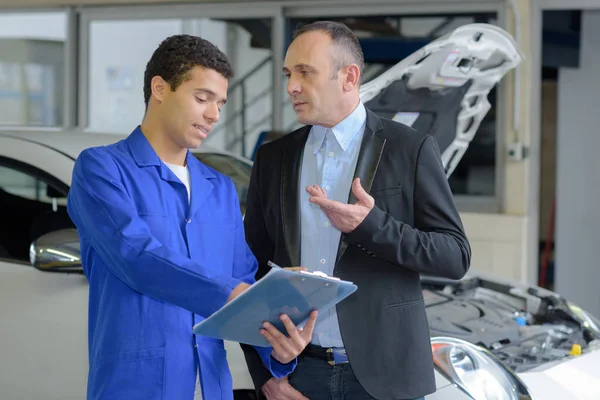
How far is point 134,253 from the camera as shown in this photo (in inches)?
65.1

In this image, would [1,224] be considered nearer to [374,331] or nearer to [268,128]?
[374,331]

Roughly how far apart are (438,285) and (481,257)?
8.68 feet

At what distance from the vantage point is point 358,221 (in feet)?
5.85

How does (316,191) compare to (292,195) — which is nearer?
(316,191)

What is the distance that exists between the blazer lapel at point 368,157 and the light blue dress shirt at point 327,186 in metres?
0.03

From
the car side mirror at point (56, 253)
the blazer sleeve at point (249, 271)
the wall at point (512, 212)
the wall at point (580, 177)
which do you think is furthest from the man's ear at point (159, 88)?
the wall at point (580, 177)

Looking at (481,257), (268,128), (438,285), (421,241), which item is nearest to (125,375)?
(421,241)

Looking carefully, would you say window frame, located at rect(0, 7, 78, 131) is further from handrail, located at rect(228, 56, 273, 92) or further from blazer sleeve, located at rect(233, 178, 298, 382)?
blazer sleeve, located at rect(233, 178, 298, 382)

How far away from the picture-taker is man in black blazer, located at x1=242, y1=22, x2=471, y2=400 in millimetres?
1857

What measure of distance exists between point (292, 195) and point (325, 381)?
0.45 m

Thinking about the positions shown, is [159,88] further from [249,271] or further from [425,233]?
[425,233]

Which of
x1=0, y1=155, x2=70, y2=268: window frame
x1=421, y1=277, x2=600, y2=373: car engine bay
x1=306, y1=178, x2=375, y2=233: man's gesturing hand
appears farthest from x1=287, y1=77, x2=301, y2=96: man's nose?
x1=0, y1=155, x2=70, y2=268: window frame

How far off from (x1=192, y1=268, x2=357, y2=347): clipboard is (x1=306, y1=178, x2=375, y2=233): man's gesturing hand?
0.19 m

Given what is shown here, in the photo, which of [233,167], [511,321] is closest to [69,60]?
[233,167]
